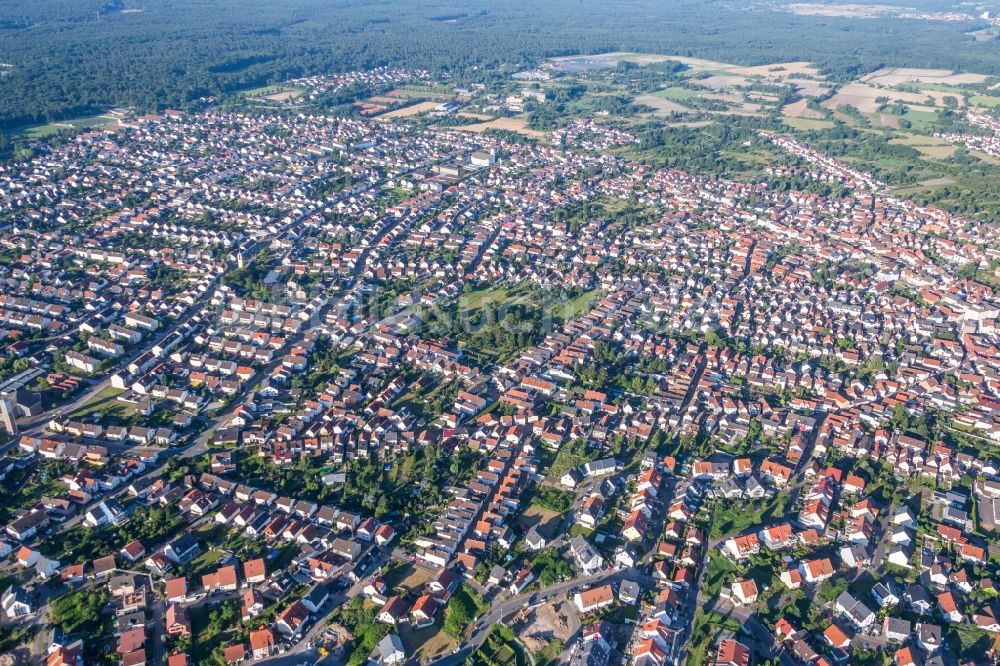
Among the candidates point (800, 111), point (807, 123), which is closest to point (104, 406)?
point (807, 123)

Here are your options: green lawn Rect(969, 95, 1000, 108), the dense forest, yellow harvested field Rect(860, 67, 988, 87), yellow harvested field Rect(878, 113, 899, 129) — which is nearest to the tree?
the dense forest

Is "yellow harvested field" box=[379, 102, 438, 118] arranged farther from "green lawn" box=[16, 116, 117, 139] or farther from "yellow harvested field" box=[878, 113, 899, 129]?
"yellow harvested field" box=[878, 113, 899, 129]

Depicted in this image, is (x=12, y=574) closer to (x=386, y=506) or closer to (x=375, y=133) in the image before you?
(x=386, y=506)

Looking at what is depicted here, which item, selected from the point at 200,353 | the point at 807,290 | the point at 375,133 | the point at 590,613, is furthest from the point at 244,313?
the point at 375,133

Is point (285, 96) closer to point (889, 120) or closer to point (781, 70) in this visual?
point (889, 120)

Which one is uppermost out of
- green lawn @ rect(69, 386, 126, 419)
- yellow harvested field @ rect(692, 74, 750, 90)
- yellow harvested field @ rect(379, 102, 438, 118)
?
green lawn @ rect(69, 386, 126, 419)

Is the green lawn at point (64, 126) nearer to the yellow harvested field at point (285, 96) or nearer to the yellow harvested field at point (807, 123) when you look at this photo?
the yellow harvested field at point (285, 96)
